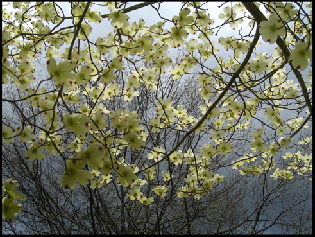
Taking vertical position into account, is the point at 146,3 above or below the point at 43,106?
above

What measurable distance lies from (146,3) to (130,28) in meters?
0.20

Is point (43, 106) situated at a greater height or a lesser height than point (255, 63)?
lesser

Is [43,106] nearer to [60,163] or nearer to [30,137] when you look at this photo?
[30,137]

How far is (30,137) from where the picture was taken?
1165mm

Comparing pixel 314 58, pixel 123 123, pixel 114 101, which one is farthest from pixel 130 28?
pixel 114 101

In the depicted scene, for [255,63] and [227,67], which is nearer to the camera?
[255,63]

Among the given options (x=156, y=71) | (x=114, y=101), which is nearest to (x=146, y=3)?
(x=156, y=71)

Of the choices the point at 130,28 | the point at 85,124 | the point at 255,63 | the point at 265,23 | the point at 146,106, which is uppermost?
the point at 146,106

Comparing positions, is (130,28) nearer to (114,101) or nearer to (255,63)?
(255,63)

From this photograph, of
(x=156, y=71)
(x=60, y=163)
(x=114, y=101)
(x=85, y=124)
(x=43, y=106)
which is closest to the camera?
(x=85, y=124)

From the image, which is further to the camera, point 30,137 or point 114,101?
point 114,101

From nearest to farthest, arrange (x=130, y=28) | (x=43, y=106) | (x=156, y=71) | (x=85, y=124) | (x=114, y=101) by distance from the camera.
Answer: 1. (x=85, y=124)
2. (x=43, y=106)
3. (x=130, y=28)
4. (x=156, y=71)
5. (x=114, y=101)

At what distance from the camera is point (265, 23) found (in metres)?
1.12

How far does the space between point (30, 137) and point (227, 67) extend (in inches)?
58.1
